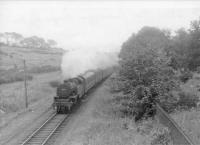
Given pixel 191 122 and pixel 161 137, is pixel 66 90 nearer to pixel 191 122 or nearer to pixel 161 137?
pixel 161 137

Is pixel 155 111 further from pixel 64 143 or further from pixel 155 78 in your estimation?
pixel 64 143

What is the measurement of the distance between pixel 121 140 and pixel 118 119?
17.0ft

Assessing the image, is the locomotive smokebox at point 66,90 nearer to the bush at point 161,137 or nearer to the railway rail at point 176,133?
the railway rail at point 176,133

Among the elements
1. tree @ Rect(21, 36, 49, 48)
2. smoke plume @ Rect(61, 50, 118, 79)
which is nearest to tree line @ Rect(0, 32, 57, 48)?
tree @ Rect(21, 36, 49, 48)

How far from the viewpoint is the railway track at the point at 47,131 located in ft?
54.2

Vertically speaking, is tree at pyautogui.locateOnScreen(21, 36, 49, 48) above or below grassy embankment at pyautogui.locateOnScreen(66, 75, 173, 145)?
above

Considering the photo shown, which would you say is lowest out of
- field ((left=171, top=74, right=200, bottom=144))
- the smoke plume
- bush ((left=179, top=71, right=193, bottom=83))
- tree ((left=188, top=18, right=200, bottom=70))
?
field ((left=171, top=74, right=200, bottom=144))

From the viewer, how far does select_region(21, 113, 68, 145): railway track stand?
16531mm

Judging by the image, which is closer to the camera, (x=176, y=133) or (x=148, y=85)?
(x=176, y=133)

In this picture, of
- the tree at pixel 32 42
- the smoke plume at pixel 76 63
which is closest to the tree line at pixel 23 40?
the tree at pixel 32 42

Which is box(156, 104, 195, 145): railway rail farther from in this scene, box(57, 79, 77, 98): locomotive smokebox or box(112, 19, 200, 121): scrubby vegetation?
box(57, 79, 77, 98): locomotive smokebox

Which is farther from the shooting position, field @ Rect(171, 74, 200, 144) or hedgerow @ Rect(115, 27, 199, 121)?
hedgerow @ Rect(115, 27, 199, 121)

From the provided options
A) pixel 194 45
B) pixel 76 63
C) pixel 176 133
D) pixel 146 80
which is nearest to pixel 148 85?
pixel 146 80

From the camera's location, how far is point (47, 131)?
738 inches
